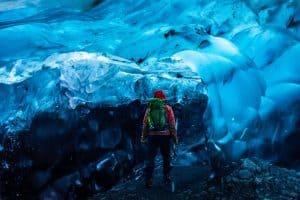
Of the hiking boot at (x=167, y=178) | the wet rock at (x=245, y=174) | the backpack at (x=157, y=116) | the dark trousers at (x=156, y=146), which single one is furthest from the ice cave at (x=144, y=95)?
the dark trousers at (x=156, y=146)

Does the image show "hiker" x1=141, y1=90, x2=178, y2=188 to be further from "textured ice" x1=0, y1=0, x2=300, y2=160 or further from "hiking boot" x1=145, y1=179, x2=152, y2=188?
"textured ice" x1=0, y1=0, x2=300, y2=160

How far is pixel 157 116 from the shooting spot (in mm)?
5758

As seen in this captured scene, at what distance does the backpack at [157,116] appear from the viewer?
18.9 feet

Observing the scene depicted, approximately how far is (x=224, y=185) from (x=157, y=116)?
65.6 inches

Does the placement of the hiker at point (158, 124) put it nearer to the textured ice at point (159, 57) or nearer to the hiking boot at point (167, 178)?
the hiking boot at point (167, 178)

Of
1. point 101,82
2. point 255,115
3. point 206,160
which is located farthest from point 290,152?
point 101,82

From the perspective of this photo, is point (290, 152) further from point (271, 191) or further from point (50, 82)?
point (50, 82)

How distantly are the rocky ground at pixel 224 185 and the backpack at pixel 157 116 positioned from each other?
1029 mm

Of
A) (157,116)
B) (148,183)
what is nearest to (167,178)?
(148,183)

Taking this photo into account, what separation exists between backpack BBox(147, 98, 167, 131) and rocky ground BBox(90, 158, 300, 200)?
1.03 m

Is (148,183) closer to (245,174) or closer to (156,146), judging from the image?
(156,146)

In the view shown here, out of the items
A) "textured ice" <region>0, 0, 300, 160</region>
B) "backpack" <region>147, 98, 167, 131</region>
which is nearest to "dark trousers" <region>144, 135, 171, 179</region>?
"backpack" <region>147, 98, 167, 131</region>

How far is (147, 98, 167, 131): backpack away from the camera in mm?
5754

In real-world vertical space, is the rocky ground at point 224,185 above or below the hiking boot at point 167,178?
below
